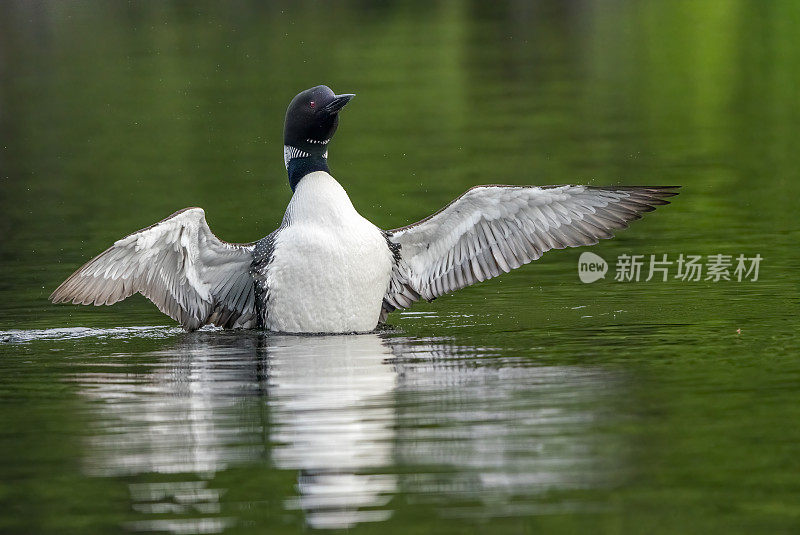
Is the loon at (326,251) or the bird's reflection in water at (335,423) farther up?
the loon at (326,251)

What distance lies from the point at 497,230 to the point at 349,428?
4643 mm

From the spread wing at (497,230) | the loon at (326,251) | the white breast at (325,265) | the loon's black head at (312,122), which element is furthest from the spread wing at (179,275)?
the spread wing at (497,230)

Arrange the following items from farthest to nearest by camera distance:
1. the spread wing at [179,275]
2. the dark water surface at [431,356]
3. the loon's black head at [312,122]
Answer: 1. the loon's black head at [312,122]
2. the spread wing at [179,275]
3. the dark water surface at [431,356]

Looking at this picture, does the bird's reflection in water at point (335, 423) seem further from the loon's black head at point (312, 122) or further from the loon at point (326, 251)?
the loon's black head at point (312, 122)

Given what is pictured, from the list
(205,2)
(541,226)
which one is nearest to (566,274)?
(541,226)

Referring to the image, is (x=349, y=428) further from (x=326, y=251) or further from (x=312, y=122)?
(x=312, y=122)

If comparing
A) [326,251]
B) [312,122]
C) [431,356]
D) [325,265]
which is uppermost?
[312,122]

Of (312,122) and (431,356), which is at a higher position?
(312,122)

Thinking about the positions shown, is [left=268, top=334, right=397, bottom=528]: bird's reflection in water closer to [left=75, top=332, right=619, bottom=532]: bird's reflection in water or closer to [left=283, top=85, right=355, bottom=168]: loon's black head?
[left=75, top=332, right=619, bottom=532]: bird's reflection in water

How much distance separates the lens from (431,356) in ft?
36.6

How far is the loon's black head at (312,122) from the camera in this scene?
1283 cm

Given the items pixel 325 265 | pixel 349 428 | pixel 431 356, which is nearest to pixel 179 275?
pixel 325 265

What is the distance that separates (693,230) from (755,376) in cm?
723

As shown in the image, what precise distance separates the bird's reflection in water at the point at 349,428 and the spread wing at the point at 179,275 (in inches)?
48.7
